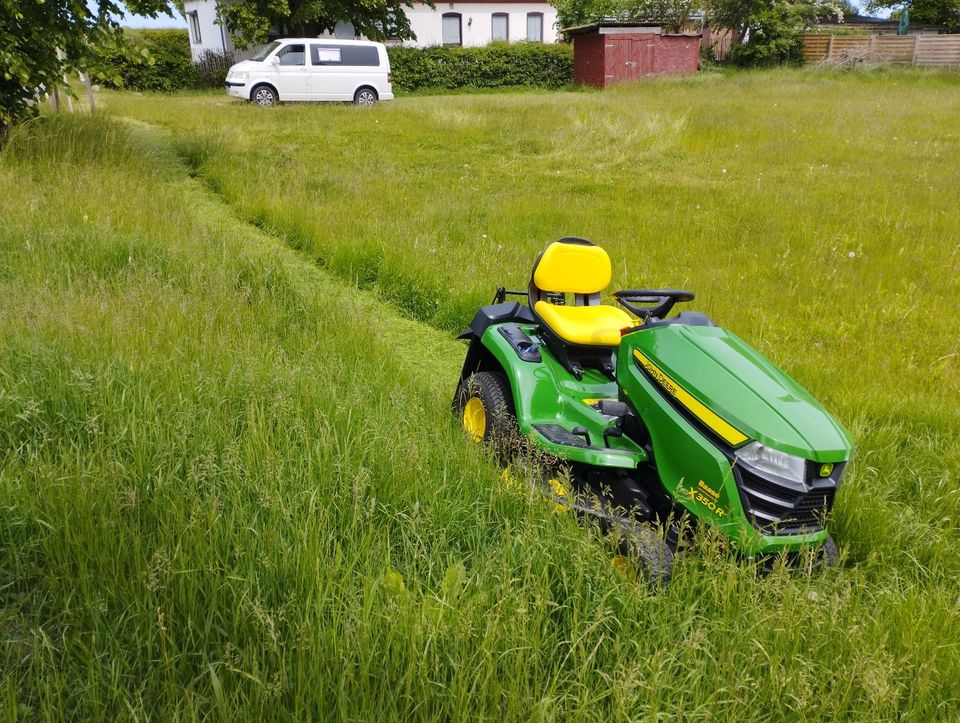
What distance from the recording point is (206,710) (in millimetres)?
1814

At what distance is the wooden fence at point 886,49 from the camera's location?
28.2 metres

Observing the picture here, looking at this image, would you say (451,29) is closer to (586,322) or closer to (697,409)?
(586,322)

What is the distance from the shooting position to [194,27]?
34.0 m

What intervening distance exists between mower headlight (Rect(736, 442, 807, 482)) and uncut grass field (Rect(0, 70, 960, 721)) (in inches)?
11.4

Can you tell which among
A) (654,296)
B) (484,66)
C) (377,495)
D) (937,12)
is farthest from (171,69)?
(937,12)

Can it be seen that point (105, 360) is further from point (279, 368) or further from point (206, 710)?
point (206, 710)

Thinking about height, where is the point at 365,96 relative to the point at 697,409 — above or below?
above

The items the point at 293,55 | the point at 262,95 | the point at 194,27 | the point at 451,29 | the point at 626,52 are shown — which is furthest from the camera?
the point at 451,29

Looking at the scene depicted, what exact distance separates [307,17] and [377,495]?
2549cm

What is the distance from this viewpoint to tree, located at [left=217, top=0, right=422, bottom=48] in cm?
→ 2402

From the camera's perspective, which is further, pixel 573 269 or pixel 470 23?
pixel 470 23

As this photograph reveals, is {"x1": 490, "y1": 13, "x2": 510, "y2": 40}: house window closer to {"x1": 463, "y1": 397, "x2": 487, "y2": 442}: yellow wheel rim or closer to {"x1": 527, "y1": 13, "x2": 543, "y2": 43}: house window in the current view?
{"x1": 527, "y1": 13, "x2": 543, "y2": 43}: house window

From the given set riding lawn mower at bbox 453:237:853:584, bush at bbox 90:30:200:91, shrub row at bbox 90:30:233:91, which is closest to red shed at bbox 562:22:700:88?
shrub row at bbox 90:30:233:91

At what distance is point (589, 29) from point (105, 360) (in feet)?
95.5
